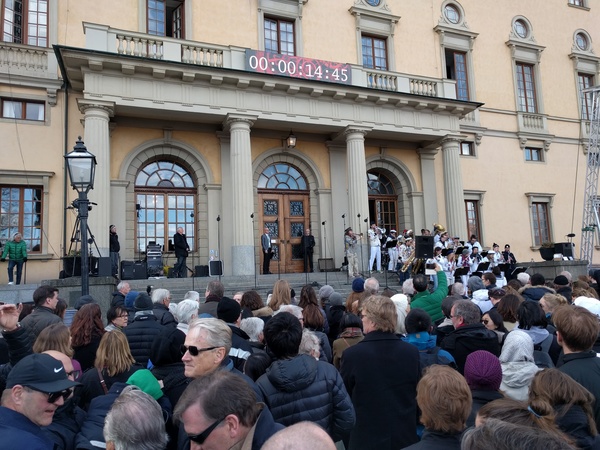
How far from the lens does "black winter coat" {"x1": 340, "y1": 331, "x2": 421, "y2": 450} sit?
12.0 ft

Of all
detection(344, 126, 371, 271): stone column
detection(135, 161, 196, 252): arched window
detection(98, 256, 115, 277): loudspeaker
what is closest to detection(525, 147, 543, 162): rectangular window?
detection(344, 126, 371, 271): stone column

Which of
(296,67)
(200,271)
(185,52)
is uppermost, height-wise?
(185,52)

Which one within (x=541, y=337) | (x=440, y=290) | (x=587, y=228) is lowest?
(x=541, y=337)

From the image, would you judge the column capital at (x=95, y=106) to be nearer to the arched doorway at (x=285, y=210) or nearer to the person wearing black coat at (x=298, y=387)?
the arched doorway at (x=285, y=210)

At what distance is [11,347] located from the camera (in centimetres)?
446

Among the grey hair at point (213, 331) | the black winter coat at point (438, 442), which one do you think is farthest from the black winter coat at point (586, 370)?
→ the grey hair at point (213, 331)

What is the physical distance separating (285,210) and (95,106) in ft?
26.7

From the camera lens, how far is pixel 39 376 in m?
2.68

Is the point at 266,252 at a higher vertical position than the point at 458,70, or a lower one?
lower

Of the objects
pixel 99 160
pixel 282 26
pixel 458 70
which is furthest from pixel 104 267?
pixel 458 70

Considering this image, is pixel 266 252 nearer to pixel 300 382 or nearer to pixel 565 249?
pixel 565 249

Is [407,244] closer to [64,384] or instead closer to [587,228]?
[587,228]

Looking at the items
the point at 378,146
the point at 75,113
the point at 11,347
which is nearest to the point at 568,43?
the point at 378,146

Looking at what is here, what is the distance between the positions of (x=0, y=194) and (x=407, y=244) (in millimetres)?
13893
